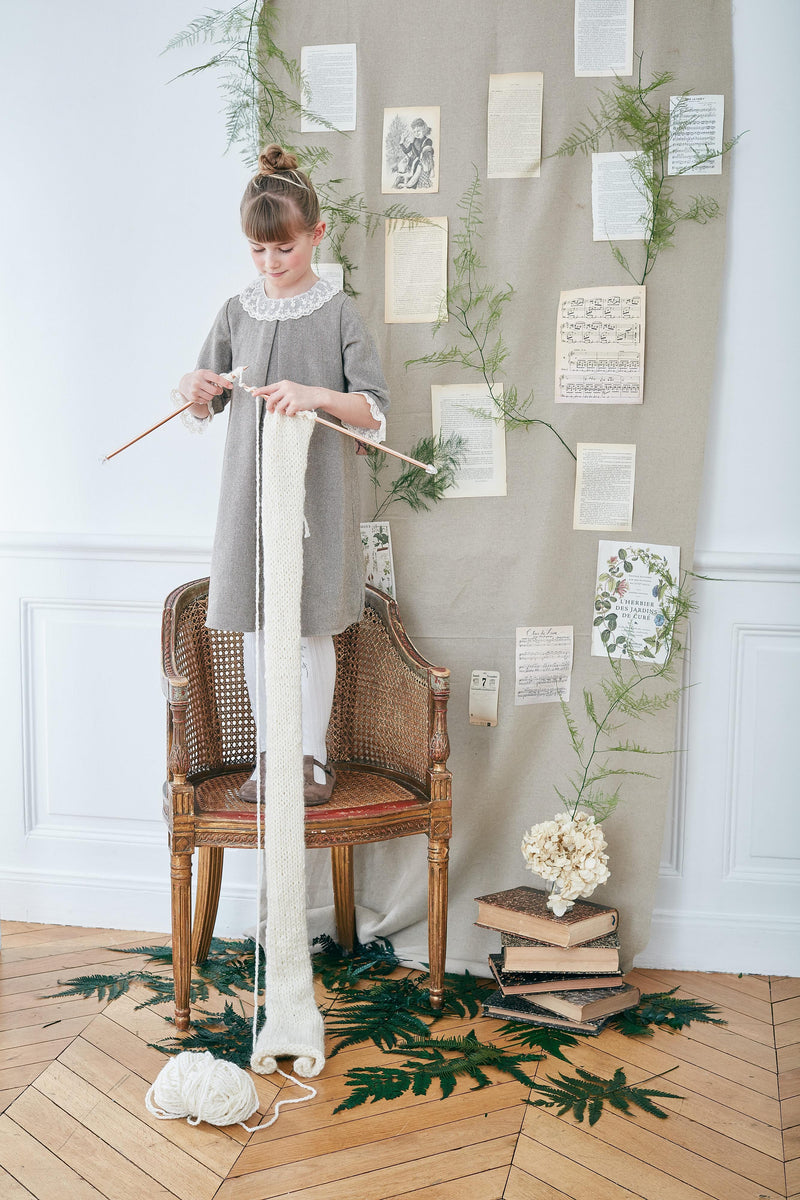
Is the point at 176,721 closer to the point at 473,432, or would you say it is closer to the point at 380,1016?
the point at 380,1016

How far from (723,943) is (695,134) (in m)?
1.76

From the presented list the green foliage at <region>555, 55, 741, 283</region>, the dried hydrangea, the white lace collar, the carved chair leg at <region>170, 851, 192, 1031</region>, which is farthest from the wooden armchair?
the green foliage at <region>555, 55, 741, 283</region>

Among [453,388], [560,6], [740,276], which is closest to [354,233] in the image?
[453,388]

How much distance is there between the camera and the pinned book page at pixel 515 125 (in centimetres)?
210

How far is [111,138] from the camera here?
229cm

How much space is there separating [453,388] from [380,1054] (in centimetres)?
135

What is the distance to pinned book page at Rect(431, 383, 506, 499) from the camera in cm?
219

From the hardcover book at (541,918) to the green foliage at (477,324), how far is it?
96 cm

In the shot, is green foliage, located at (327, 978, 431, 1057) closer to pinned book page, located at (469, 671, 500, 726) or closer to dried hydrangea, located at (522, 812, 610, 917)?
dried hydrangea, located at (522, 812, 610, 917)

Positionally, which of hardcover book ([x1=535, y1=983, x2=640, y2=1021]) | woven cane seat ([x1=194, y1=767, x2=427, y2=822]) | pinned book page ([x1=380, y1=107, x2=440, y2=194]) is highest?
pinned book page ([x1=380, y1=107, x2=440, y2=194])

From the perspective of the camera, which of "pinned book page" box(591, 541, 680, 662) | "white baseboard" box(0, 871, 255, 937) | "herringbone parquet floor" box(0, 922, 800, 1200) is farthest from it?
"white baseboard" box(0, 871, 255, 937)

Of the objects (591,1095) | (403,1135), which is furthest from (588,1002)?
(403,1135)

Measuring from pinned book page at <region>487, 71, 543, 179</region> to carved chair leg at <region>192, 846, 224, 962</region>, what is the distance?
1.57m

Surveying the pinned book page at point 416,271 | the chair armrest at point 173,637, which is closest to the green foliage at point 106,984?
the chair armrest at point 173,637
